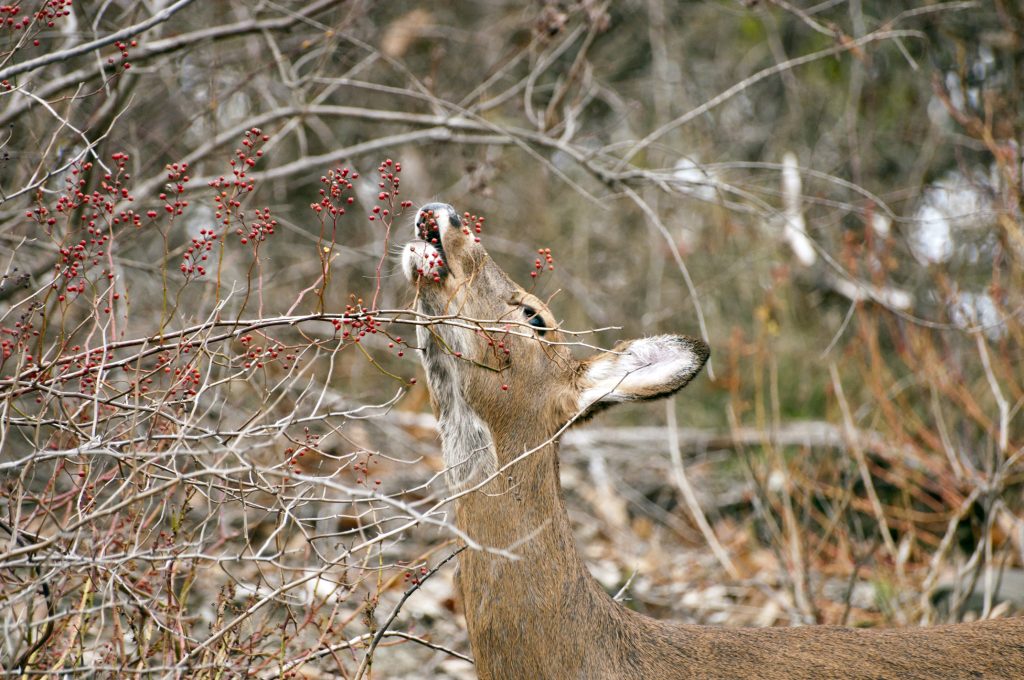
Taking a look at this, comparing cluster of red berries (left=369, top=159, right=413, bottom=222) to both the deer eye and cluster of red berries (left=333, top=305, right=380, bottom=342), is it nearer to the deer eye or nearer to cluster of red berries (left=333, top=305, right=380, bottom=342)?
cluster of red berries (left=333, top=305, right=380, bottom=342)

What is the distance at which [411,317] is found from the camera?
5258 mm

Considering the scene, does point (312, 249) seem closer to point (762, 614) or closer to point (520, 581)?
point (762, 614)

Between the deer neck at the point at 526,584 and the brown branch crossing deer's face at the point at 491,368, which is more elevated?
the brown branch crossing deer's face at the point at 491,368

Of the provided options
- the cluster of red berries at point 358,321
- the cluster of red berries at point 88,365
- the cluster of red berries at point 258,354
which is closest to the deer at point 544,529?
the cluster of red berries at point 358,321

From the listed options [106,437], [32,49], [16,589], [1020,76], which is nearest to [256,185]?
[32,49]

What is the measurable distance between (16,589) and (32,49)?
12.8 ft

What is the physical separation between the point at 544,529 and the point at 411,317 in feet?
5.13

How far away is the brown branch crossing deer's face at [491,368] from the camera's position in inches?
165

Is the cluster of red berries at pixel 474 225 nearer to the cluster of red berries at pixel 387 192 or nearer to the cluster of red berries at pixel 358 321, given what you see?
the cluster of red berries at pixel 387 192

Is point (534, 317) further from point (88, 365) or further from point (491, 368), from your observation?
point (88, 365)

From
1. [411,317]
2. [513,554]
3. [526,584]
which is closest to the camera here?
[513,554]

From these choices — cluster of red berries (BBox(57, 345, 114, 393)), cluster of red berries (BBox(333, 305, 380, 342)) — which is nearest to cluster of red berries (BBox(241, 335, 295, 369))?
cluster of red berries (BBox(333, 305, 380, 342))

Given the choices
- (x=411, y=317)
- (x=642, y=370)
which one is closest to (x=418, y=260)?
(x=642, y=370)

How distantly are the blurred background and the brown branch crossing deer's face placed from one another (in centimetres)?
24
